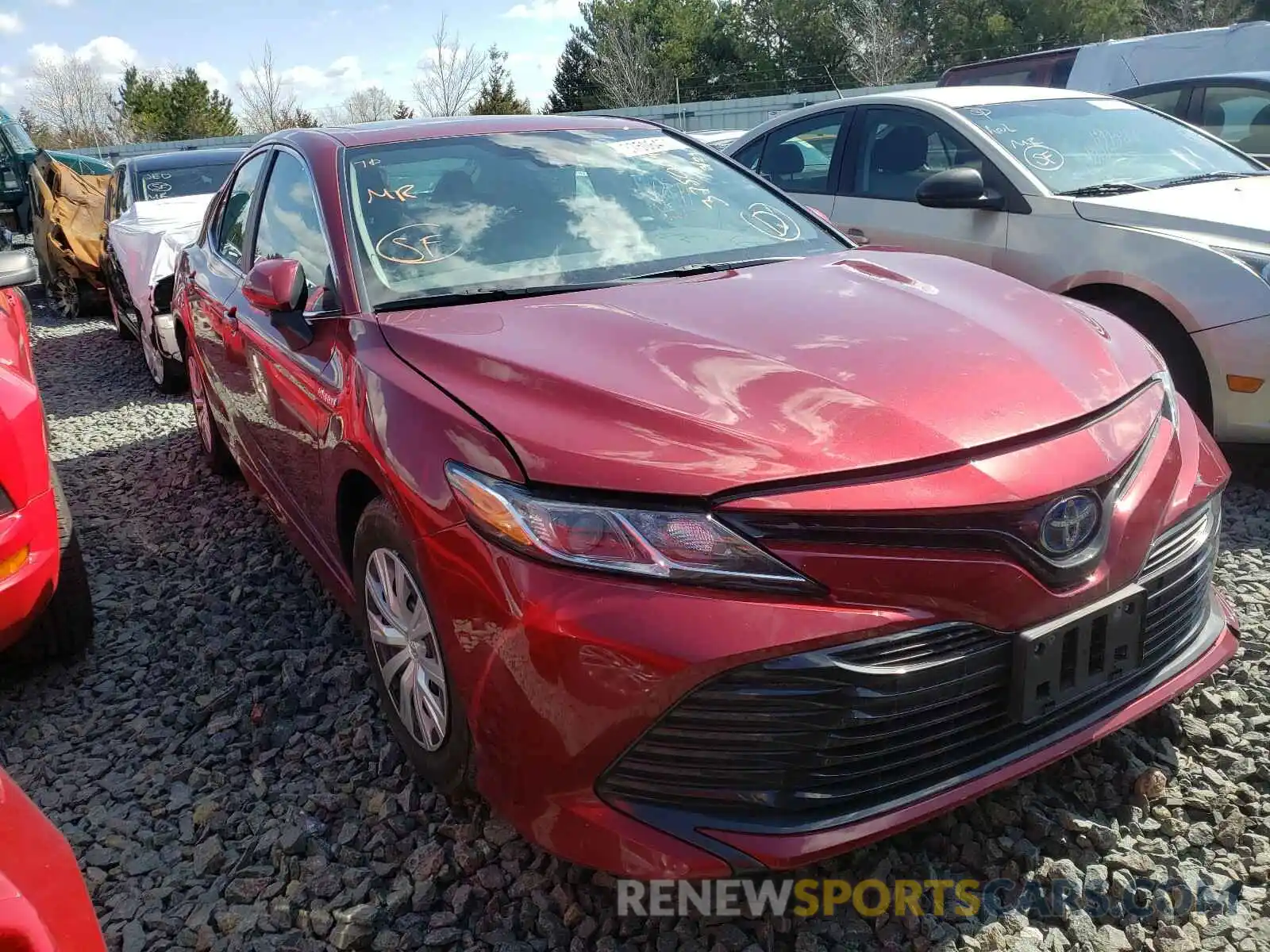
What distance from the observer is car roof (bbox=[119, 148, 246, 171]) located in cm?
900

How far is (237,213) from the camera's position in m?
4.04

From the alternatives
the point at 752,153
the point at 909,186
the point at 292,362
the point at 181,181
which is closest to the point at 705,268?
the point at 292,362

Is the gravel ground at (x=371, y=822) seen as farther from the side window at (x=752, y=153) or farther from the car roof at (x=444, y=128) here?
the side window at (x=752, y=153)

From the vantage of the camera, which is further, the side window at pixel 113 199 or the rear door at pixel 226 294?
the side window at pixel 113 199

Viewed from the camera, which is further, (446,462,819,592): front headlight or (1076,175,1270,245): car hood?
(1076,175,1270,245): car hood

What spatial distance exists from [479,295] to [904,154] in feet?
11.3

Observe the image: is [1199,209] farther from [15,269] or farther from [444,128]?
[15,269]

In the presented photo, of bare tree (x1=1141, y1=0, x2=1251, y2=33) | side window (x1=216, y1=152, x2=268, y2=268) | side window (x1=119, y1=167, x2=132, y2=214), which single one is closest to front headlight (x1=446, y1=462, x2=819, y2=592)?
side window (x1=216, y1=152, x2=268, y2=268)

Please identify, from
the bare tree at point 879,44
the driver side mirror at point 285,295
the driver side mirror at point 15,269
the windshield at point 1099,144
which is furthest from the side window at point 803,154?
the bare tree at point 879,44

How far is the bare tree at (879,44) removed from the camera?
36000 mm

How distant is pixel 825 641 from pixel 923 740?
0.97ft

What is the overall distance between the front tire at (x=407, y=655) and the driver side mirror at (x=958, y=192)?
10.7ft

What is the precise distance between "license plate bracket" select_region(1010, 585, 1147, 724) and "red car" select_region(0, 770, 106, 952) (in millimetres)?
1478

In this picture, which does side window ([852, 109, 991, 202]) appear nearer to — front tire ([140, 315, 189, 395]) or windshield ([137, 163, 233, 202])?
front tire ([140, 315, 189, 395])
